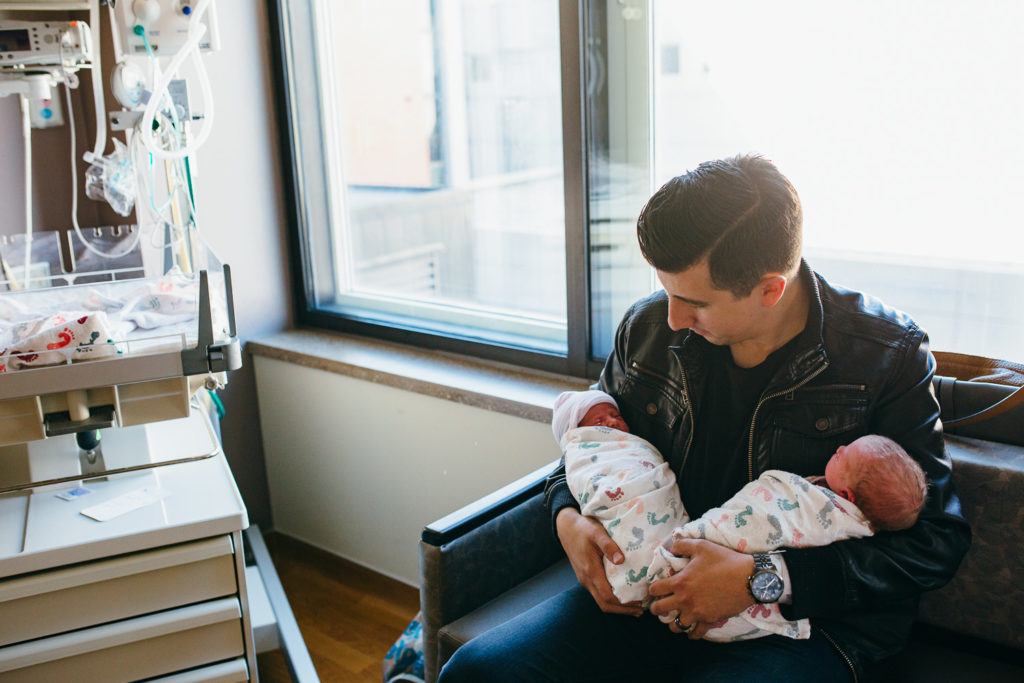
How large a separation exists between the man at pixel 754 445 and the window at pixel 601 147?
350 millimetres

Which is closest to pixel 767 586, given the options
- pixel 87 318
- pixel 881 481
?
pixel 881 481

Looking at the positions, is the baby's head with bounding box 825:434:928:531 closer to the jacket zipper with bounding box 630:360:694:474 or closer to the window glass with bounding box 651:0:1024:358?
the jacket zipper with bounding box 630:360:694:474

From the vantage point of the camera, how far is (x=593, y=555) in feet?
4.50

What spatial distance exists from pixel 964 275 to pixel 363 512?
5.69ft

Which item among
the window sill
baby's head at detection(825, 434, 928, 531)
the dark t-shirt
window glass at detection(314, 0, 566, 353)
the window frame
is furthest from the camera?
window glass at detection(314, 0, 566, 353)

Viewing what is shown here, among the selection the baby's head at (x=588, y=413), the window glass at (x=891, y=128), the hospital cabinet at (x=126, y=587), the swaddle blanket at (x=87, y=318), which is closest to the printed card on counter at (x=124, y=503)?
the hospital cabinet at (x=126, y=587)

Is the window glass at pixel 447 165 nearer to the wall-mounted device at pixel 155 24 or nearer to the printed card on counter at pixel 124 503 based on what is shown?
the wall-mounted device at pixel 155 24

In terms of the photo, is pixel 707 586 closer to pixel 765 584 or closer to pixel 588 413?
pixel 765 584

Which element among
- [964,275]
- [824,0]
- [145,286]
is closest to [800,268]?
[964,275]

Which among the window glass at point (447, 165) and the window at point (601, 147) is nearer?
the window at point (601, 147)

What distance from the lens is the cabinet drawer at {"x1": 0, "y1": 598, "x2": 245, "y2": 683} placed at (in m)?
1.54

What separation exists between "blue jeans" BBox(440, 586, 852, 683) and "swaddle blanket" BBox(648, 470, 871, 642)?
32mm

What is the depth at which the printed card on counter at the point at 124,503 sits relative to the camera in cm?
162

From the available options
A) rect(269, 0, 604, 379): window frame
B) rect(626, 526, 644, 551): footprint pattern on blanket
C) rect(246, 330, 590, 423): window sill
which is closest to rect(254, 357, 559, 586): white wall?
rect(246, 330, 590, 423): window sill
